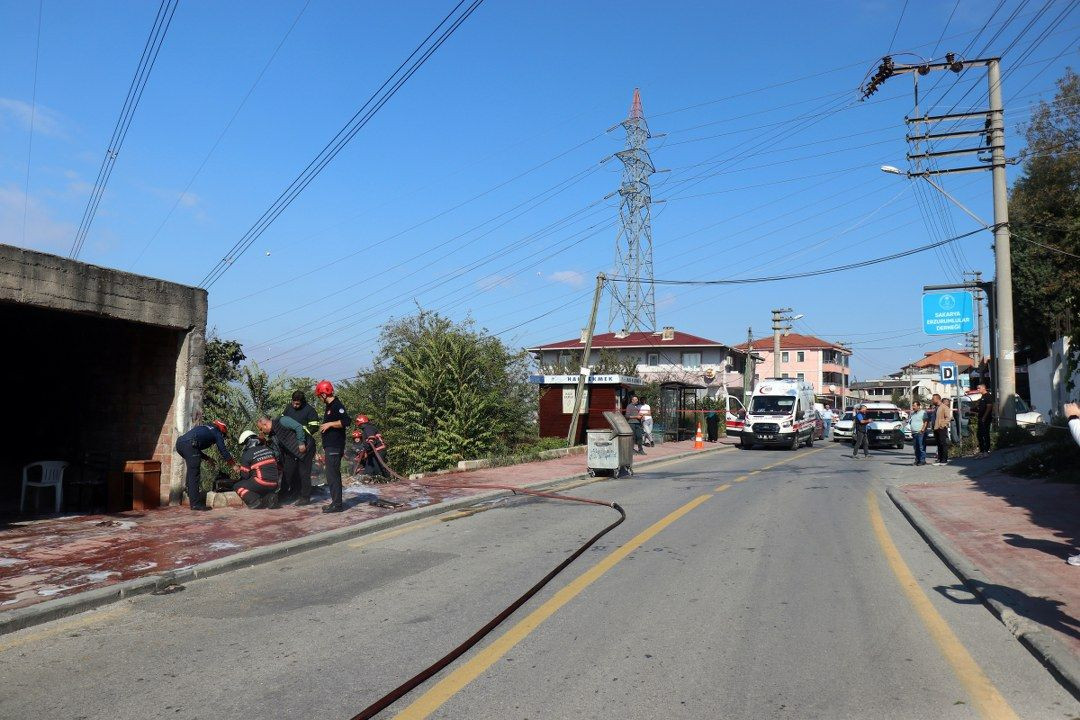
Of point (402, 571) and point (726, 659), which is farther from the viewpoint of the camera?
point (402, 571)

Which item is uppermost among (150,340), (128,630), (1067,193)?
(1067,193)

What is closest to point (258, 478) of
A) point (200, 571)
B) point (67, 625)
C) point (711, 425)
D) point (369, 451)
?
point (200, 571)

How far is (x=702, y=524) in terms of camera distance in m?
10.8

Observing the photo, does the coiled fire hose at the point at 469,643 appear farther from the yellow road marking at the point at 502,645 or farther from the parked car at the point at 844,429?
the parked car at the point at 844,429

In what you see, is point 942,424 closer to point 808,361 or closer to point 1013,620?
point 1013,620

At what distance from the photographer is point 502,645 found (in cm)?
548

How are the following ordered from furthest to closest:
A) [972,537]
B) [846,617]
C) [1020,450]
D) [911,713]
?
[1020,450]
[972,537]
[846,617]
[911,713]

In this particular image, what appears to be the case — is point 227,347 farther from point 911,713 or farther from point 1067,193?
point 1067,193

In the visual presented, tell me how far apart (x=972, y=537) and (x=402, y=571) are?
680cm

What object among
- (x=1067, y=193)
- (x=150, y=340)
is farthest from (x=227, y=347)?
(x=1067, y=193)

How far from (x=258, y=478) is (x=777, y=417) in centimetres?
2371

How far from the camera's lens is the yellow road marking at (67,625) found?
→ 5633mm

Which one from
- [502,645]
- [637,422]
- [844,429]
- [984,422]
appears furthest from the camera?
[844,429]

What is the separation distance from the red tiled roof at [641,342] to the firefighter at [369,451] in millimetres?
49723
